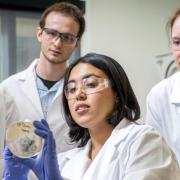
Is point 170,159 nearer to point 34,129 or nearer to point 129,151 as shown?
point 129,151

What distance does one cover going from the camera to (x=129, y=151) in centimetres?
130

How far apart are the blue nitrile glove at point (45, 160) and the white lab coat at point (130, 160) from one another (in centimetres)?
16

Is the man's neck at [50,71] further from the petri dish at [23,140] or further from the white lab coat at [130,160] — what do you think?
the petri dish at [23,140]

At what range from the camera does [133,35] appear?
3535 millimetres

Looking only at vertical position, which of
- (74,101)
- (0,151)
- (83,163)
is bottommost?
(0,151)

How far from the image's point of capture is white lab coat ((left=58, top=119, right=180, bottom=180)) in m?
1.22

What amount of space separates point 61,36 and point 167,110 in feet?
2.37

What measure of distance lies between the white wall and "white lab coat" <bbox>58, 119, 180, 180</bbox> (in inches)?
81.0

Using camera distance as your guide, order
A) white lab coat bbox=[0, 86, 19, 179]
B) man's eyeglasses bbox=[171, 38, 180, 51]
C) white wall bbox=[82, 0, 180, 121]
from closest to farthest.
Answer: man's eyeglasses bbox=[171, 38, 180, 51], white lab coat bbox=[0, 86, 19, 179], white wall bbox=[82, 0, 180, 121]

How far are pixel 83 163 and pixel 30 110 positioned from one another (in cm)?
76

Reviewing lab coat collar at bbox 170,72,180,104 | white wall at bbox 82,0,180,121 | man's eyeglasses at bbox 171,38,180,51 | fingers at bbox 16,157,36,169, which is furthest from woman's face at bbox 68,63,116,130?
white wall at bbox 82,0,180,121

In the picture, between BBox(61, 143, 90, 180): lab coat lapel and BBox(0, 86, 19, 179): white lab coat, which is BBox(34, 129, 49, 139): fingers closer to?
BBox(61, 143, 90, 180): lab coat lapel

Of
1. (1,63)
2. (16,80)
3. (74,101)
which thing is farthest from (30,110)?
(1,63)

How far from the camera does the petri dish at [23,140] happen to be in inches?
48.9
